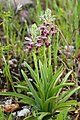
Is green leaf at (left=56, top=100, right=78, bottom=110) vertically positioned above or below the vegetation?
below

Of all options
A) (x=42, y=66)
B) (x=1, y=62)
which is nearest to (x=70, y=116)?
(x=42, y=66)

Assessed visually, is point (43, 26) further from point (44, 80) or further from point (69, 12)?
point (69, 12)

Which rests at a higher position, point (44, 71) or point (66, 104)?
point (44, 71)

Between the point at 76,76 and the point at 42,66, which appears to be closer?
the point at 42,66

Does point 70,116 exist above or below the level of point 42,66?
below

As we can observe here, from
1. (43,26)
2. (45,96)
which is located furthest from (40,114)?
(43,26)

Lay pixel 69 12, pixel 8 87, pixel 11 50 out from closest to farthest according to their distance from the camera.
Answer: pixel 8 87 → pixel 11 50 → pixel 69 12

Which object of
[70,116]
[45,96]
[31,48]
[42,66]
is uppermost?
[31,48]

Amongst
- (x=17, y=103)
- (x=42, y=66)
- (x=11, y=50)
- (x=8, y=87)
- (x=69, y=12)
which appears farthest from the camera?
(x=69, y=12)

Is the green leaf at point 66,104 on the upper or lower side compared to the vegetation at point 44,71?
lower
